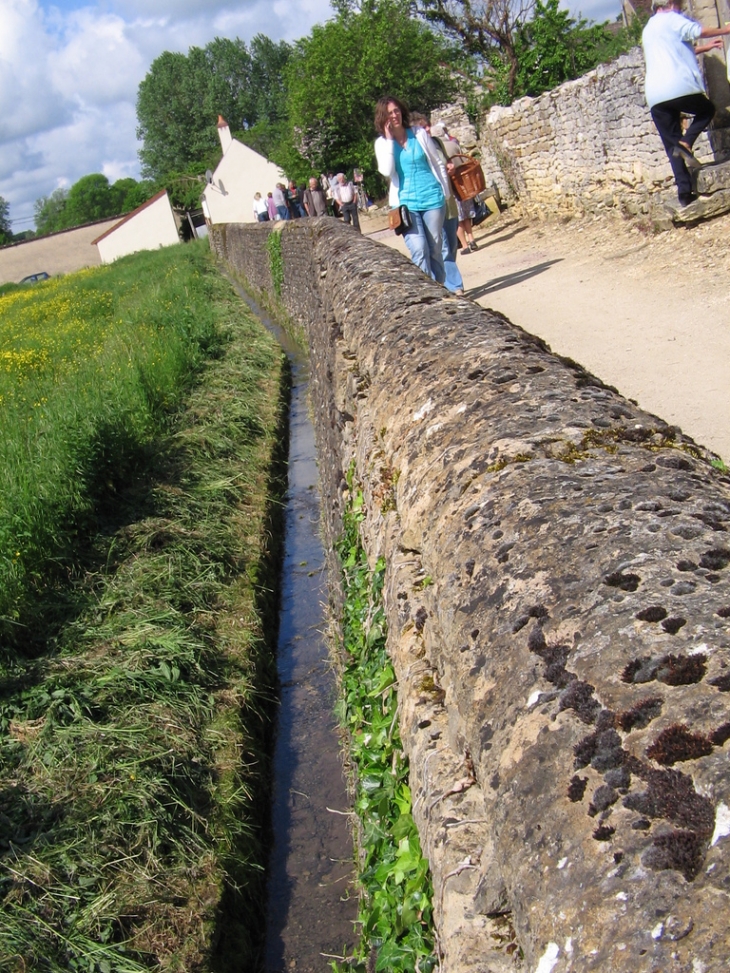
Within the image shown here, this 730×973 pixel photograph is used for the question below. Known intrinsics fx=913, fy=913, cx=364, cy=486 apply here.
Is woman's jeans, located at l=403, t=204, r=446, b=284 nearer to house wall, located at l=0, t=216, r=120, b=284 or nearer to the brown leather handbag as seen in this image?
the brown leather handbag

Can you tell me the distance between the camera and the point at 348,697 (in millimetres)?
3717

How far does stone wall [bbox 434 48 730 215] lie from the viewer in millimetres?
10250

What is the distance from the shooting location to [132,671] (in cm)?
477

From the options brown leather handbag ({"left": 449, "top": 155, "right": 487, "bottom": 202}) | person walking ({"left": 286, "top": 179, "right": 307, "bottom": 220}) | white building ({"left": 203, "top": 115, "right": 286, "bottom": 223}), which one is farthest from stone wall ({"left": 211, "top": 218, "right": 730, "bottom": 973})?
white building ({"left": 203, "top": 115, "right": 286, "bottom": 223})

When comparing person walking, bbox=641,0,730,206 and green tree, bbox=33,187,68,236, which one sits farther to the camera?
green tree, bbox=33,187,68,236

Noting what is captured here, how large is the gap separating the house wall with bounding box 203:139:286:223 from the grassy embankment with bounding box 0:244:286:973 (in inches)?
1940

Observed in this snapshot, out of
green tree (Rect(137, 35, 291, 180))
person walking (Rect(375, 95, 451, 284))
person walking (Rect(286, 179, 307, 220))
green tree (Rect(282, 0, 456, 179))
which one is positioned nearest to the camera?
person walking (Rect(375, 95, 451, 284))

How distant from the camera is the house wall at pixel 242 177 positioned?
55.8 m

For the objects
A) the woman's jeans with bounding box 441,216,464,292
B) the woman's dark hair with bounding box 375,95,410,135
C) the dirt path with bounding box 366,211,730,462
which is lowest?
the dirt path with bounding box 366,211,730,462

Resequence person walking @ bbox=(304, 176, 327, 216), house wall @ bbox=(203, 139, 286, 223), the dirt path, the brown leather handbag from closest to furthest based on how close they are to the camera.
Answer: the dirt path < the brown leather handbag < person walking @ bbox=(304, 176, 327, 216) < house wall @ bbox=(203, 139, 286, 223)

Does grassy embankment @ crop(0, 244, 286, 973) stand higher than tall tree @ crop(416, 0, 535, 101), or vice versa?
tall tree @ crop(416, 0, 535, 101)

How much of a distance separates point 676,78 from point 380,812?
749cm

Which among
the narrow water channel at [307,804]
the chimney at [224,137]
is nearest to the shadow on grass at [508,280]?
the narrow water channel at [307,804]

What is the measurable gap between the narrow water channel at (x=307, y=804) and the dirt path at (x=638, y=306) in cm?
233
